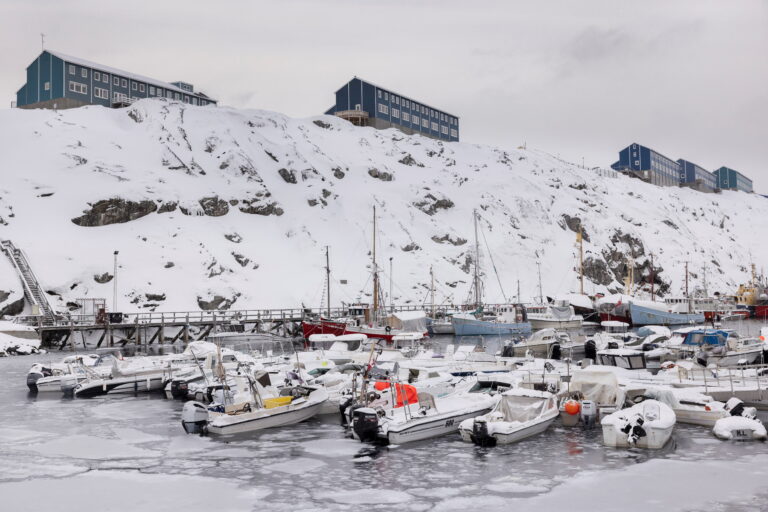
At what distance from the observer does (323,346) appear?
6012 cm

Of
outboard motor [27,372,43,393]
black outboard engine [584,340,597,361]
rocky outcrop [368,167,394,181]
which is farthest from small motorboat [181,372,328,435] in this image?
rocky outcrop [368,167,394,181]

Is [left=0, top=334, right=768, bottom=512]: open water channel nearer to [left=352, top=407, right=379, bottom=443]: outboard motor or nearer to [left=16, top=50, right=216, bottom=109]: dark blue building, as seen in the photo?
[left=352, top=407, right=379, bottom=443]: outboard motor

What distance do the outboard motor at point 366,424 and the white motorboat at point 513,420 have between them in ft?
9.45

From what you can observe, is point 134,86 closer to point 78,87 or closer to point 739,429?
point 78,87

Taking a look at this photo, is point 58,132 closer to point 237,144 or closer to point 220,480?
Result: point 237,144

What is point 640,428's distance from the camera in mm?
21375

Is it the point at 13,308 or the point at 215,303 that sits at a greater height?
the point at 215,303

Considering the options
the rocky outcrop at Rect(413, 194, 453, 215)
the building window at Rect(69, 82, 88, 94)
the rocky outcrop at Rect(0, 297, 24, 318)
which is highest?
the building window at Rect(69, 82, 88, 94)

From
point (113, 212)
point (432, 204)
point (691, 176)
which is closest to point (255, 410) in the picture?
point (113, 212)

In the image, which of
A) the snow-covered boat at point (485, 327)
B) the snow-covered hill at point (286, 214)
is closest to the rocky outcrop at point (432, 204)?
the snow-covered hill at point (286, 214)

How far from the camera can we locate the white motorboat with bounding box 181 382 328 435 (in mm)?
24422

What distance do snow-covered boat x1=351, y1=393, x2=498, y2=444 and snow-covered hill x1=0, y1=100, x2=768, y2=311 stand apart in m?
53.9

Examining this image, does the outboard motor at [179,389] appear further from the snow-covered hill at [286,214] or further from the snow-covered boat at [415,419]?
the snow-covered hill at [286,214]

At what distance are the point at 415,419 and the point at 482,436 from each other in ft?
7.57
